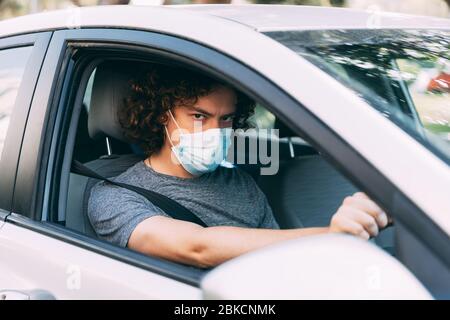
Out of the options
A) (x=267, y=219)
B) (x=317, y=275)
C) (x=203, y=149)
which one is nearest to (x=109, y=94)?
(x=203, y=149)

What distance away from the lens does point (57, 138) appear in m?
2.32

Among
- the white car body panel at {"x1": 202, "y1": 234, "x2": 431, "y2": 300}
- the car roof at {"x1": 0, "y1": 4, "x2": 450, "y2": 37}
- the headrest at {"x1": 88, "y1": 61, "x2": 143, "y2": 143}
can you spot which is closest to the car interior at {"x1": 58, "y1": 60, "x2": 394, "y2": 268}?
the headrest at {"x1": 88, "y1": 61, "x2": 143, "y2": 143}

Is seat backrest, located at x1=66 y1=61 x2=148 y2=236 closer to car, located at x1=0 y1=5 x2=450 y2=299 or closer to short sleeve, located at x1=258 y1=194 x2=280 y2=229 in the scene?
car, located at x1=0 y1=5 x2=450 y2=299

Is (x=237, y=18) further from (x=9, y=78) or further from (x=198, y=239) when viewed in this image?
(x=9, y=78)

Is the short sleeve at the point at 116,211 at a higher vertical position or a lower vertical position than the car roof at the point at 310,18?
lower

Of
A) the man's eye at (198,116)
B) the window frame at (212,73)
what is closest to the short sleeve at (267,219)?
the man's eye at (198,116)

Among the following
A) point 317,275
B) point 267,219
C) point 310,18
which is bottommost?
point 267,219

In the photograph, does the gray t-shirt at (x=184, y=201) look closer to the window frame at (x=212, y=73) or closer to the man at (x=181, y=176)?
the man at (x=181, y=176)

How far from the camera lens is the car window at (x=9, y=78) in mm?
2457

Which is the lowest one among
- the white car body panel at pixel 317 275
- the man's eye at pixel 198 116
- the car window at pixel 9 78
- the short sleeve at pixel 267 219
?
the short sleeve at pixel 267 219

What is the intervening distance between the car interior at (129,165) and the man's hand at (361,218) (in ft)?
1.86

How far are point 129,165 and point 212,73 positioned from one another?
988 mm

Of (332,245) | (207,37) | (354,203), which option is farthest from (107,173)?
(332,245)

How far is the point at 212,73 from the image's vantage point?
6.30 feet
